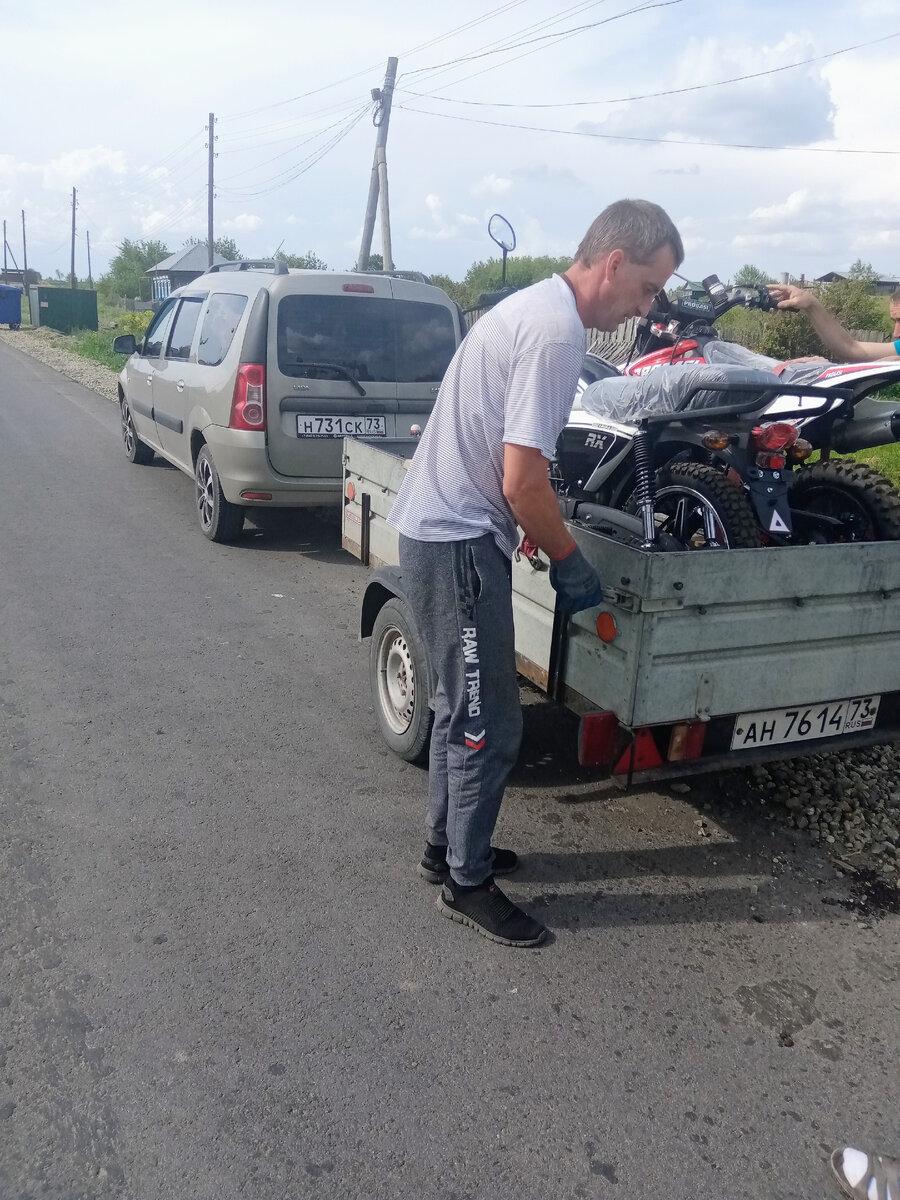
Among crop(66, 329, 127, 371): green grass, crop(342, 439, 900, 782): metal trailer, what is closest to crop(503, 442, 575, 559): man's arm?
crop(342, 439, 900, 782): metal trailer

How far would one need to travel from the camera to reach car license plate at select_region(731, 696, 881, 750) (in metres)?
3.43

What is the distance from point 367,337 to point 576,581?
16.4ft

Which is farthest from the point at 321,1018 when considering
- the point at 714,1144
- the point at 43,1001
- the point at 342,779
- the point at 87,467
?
the point at 87,467

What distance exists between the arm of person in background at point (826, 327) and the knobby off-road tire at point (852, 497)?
32.2 inches

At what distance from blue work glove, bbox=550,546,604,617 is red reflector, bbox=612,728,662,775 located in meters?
0.58

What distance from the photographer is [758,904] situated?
339 cm

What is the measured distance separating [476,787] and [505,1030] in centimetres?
70

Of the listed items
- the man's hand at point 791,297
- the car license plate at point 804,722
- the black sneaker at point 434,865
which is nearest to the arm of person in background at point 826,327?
the man's hand at point 791,297

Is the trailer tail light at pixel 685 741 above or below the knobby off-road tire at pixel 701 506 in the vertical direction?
below

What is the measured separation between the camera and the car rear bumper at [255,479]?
718 centimetres

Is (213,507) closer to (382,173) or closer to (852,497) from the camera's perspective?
(852,497)

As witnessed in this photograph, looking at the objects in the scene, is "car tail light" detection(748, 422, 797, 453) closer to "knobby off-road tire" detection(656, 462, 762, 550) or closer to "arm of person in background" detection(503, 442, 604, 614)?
"knobby off-road tire" detection(656, 462, 762, 550)

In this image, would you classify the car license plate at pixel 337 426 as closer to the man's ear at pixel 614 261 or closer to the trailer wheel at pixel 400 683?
the trailer wheel at pixel 400 683

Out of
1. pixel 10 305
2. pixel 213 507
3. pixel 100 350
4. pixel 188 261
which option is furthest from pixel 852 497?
pixel 188 261
